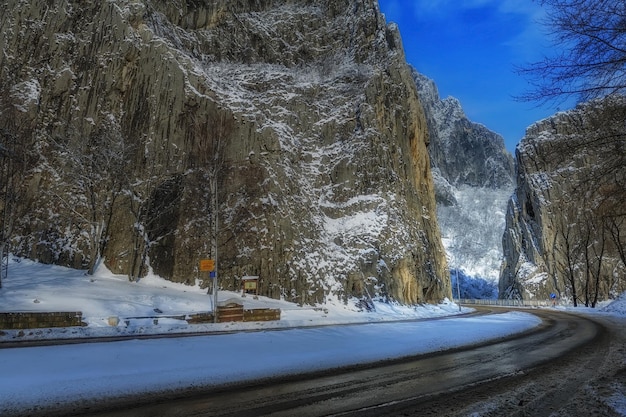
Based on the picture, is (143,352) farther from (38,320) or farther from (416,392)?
(38,320)

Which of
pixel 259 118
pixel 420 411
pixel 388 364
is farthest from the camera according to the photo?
pixel 259 118

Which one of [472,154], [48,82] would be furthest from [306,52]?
[472,154]

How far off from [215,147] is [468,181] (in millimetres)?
154049

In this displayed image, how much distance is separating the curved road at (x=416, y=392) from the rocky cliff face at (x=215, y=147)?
75.4 ft

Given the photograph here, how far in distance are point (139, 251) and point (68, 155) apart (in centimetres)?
1074

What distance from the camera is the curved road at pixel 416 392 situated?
5.07 metres

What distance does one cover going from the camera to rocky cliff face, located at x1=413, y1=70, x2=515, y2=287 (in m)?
137

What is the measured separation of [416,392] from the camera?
234 inches

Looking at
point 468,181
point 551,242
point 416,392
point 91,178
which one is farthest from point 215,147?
point 468,181

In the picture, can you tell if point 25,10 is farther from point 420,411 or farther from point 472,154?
point 472,154

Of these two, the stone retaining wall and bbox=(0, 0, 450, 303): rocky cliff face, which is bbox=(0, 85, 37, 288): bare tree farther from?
the stone retaining wall

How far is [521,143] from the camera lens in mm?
92500

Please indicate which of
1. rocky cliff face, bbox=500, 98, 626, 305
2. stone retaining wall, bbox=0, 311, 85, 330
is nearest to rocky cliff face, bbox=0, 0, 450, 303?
stone retaining wall, bbox=0, 311, 85, 330

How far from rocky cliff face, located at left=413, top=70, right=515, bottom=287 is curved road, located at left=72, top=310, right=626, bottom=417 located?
433 ft
